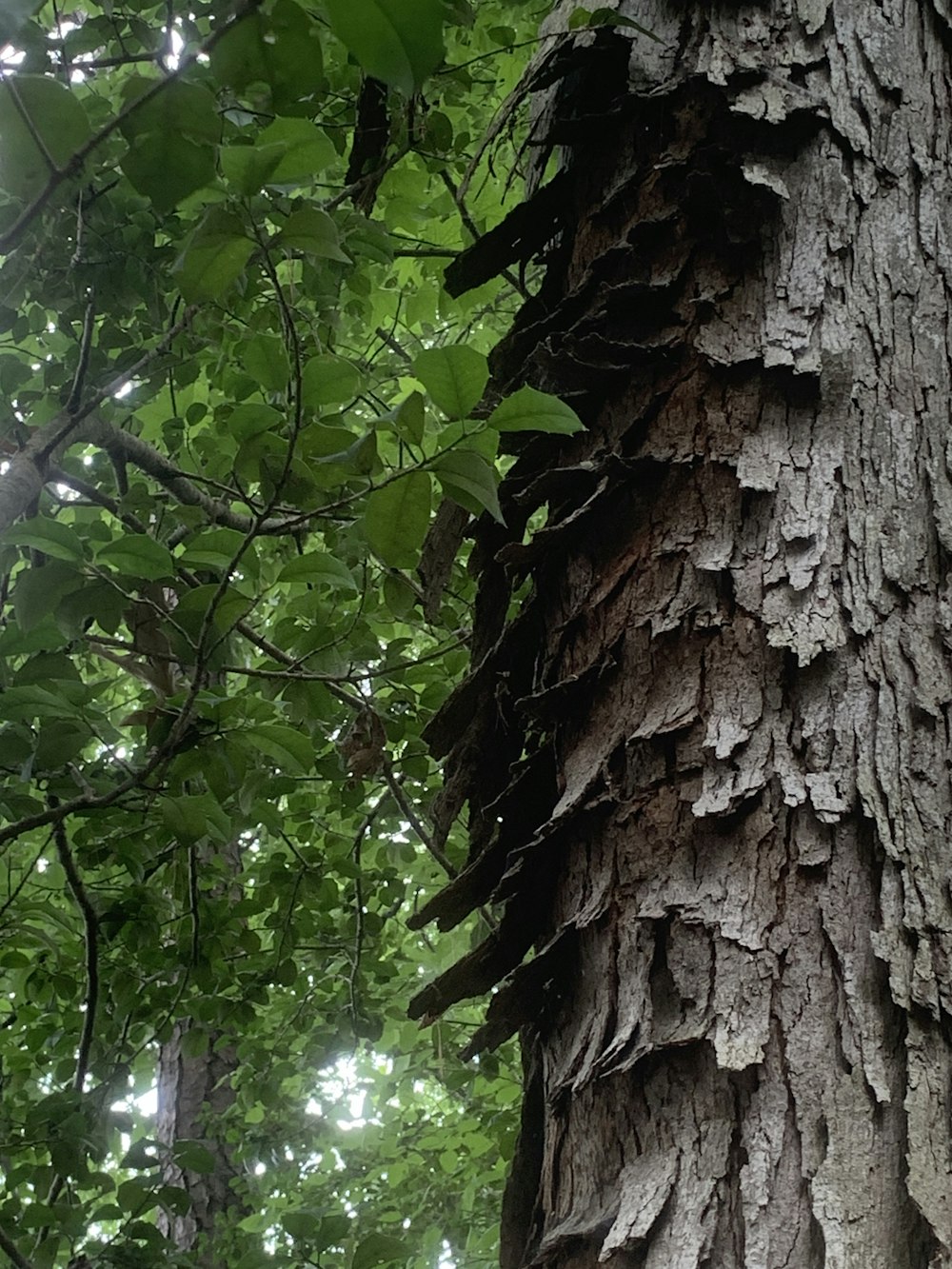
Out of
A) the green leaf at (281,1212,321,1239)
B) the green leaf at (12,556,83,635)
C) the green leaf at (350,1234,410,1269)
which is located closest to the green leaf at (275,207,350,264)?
the green leaf at (12,556,83,635)

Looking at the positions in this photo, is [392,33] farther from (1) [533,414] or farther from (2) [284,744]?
(2) [284,744]

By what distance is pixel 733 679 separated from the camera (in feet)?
3.02

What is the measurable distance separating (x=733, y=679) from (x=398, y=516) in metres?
0.39

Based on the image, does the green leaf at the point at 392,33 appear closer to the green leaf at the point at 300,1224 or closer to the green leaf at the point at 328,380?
the green leaf at the point at 328,380

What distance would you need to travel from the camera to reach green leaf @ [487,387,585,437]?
93cm

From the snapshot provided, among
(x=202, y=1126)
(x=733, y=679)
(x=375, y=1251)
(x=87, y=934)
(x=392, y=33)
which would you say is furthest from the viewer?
(x=202, y=1126)

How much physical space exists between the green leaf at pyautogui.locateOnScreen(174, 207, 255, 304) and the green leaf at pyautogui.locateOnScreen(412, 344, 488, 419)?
7.7 inches

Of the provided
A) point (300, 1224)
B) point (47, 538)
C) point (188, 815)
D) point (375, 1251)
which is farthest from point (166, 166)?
point (300, 1224)

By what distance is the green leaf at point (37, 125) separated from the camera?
0.81 metres

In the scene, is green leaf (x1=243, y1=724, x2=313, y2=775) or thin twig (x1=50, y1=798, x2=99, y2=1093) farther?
thin twig (x1=50, y1=798, x2=99, y2=1093)

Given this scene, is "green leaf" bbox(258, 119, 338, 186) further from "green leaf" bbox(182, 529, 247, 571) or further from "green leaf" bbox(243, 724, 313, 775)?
"green leaf" bbox(243, 724, 313, 775)

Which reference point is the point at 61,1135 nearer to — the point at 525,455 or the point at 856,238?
the point at 525,455

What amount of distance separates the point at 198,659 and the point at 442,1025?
2.15m

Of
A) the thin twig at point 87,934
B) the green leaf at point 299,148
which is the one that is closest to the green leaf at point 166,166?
the green leaf at point 299,148
